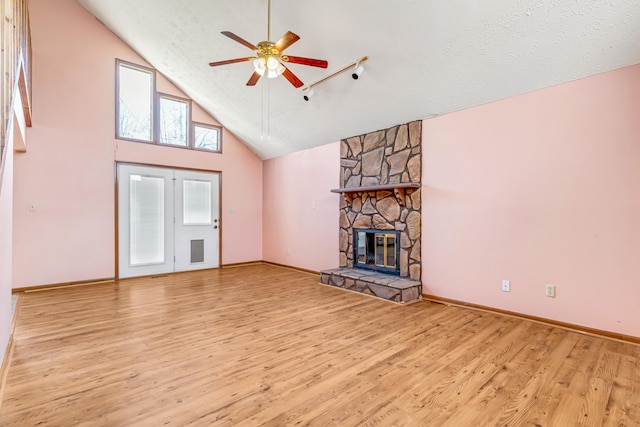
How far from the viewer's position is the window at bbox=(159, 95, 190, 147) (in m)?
5.86

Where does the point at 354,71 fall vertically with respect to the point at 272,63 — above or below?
above

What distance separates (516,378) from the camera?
2.16 m

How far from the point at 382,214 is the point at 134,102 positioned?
4.87m

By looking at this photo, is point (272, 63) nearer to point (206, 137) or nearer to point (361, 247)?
point (361, 247)

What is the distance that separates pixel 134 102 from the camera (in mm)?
5559

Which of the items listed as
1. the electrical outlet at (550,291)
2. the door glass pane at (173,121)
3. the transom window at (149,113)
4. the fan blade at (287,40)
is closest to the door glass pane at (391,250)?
the electrical outlet at (550,291)

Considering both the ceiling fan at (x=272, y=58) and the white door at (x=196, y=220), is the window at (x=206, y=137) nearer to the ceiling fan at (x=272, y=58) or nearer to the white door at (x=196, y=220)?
the white door at (x=196, y=220)

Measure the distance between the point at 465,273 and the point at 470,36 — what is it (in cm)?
266

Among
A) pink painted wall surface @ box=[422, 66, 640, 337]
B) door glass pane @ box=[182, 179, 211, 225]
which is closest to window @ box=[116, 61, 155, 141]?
door glass pane @ box=[182, 179, 211, 225]

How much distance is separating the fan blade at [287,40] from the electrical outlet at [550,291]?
11.4 ft

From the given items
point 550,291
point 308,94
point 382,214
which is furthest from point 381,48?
point 550,291

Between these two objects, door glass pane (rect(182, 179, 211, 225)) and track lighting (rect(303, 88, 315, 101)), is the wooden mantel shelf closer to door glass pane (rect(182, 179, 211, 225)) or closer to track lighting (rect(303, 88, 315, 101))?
track lighting (rect(303, 88, 315, 101))

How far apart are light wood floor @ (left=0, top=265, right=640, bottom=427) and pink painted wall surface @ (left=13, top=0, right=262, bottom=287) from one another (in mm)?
1227

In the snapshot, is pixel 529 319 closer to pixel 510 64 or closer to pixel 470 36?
pixel 510 64
